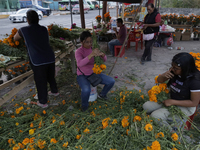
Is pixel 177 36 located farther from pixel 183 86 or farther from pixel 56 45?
pixel 183 86

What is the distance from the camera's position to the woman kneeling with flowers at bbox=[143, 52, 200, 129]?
1.68 m

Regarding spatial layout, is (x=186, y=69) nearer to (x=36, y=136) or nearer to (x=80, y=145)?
(x=80, y=145)

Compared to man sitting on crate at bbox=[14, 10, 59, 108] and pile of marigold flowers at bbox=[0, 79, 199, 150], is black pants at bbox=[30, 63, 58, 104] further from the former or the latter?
pile of marigold flowers at bbox=[0, 79, 199, 150]

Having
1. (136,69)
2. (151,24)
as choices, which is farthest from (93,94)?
(151,24)

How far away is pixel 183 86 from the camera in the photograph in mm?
1815

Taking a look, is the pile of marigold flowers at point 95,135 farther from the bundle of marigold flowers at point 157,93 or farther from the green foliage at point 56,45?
the green foliage at point 56,45

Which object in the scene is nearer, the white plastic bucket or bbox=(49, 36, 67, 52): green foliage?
the white plastic bucket

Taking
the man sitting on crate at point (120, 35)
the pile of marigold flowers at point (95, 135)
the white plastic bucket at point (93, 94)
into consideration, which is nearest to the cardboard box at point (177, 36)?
the man sitting on crate at point (120, 35)

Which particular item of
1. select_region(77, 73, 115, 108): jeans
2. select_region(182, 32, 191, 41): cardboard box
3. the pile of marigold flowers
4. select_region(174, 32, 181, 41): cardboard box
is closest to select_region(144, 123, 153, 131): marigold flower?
the pile of marigold flowers

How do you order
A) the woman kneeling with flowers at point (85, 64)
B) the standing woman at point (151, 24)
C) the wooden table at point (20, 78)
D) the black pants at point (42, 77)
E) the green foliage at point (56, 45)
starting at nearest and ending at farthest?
the wooden table at point (20, 78), the woman kneeling with flowers at point (85, 64), the black pants at point (42, 77), the green foliage at point (56, 45), the standing woman at point (151, 24)

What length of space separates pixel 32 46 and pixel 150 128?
225 centimetres

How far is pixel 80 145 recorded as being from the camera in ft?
5.16

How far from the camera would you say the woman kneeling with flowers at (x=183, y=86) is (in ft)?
5.52

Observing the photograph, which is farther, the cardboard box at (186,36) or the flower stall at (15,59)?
the cardboard box at (186,36)
